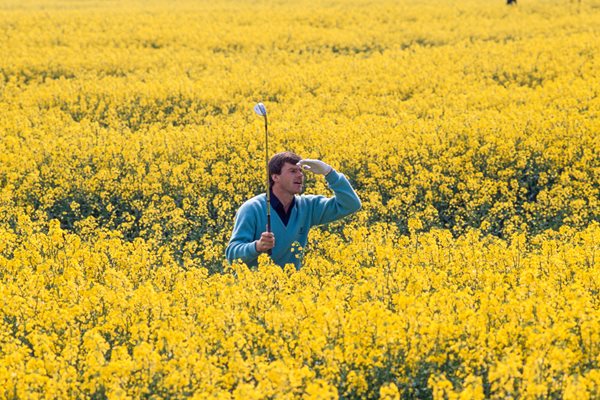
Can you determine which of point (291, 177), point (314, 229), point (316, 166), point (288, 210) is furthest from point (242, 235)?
point (314, 229)

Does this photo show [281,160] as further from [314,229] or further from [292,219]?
[314,229]

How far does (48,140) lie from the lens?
13.3 m

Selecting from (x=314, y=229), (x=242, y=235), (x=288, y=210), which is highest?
(x=288, y=210)

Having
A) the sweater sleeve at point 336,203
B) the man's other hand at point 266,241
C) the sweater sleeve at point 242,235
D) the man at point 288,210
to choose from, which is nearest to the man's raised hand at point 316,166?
the man at point 288,210

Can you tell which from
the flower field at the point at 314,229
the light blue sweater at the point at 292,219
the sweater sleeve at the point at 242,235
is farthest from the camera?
the light blue sweater at the point at 292,219

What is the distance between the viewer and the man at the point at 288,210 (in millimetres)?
7199

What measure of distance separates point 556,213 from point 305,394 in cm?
611

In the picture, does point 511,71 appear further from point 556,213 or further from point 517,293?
point 517,293

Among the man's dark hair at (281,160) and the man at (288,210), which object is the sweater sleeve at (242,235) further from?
the man's dark hair at (281,160)

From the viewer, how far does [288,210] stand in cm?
745

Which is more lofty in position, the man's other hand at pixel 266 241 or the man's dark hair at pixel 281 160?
the man's dark hair at pixel 281 160

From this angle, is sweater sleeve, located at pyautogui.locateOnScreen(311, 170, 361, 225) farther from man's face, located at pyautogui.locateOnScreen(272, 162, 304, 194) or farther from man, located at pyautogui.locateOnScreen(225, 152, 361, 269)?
man's face, located at pyautogui.locateOnScreen(272, 162, 304, 194)

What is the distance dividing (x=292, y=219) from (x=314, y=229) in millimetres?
1667

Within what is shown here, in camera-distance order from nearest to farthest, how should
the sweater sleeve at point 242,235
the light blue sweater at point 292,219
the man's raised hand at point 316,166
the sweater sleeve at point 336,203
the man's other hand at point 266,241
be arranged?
the man's other hand at point 266,241 < the sweater sleeve at point 242,235 < the man's raised hand at point 316,166 < the light blue sweater at point 292,219 < the sweater sleeve at point 336,203
